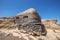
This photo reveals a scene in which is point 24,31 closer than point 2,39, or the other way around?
point 2,39

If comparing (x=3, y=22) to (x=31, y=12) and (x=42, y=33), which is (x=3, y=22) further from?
(x=42, y=33)

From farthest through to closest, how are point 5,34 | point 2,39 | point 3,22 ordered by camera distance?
point 3,22
point 5,34
point 2,39

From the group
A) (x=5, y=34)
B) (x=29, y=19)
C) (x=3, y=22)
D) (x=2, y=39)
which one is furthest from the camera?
Result: (x=3, y=22)

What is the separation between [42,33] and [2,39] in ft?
14.9

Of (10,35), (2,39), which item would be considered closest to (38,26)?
(10,35)

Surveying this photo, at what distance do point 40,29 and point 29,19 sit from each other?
1.91 metres

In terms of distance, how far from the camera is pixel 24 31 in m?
12.9

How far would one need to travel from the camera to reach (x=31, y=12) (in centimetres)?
1422

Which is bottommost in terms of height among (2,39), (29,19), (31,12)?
(2,39)

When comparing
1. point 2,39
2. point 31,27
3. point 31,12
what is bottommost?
point 2,39

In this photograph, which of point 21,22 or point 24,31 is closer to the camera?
point 24,31

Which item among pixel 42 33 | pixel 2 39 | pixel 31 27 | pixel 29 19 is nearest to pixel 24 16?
pixel 29 19

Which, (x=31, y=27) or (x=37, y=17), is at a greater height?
(x=37, y=17)

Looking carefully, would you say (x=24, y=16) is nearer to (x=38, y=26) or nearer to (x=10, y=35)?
(x=38, y=26)
